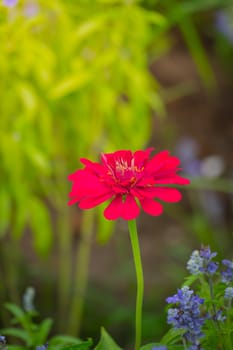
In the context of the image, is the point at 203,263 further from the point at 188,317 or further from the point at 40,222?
the point at 40,222

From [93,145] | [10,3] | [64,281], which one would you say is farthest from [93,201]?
[64,281]

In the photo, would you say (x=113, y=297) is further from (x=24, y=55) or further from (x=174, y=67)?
(x=174, y=67)

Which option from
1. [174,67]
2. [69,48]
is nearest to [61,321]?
[69,48]

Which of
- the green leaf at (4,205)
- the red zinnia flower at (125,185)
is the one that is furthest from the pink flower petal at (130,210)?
the green leaf at (4,205)

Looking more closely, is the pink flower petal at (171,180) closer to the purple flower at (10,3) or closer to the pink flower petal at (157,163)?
the pink flower petal at (157,163)

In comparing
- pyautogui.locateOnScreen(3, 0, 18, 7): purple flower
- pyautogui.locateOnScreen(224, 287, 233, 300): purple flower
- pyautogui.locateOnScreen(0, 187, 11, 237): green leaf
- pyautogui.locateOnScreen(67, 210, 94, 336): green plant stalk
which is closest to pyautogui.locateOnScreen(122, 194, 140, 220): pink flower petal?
pyautogui.locateOnScreen(224, 287, 233, 300): purple flower

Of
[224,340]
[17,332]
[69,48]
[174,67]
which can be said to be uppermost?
[174,67]
